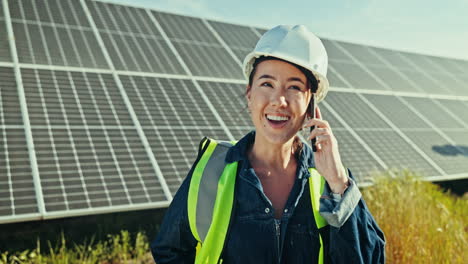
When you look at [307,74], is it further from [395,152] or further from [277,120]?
[395,152]

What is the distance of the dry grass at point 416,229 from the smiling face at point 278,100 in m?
2.92

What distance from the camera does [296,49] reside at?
7.90ft

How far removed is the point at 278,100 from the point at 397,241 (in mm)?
3352

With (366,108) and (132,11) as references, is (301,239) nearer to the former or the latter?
(366,108)

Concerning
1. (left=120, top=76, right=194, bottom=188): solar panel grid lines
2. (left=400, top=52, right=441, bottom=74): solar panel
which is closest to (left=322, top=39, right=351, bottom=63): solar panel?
(left=400, top=52, right=441, bottom=74): solar panel

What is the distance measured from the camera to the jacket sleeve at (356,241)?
6.97ft

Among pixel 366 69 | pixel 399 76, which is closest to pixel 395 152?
pixel 366 69

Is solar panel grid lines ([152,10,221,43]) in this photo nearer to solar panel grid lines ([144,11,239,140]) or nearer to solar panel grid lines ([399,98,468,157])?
solar panel grid lines ([144,11,239,140])

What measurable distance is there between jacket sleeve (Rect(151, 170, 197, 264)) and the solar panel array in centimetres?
325

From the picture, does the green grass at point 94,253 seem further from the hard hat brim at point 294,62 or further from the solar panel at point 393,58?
the solar panel at point 393,58

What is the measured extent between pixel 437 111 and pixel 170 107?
26.1 feet

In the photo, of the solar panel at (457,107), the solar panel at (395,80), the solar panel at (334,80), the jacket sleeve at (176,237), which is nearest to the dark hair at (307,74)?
the jacket sleeve at (176,237)

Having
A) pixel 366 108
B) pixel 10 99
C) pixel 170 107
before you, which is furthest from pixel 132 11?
pixel 366 108

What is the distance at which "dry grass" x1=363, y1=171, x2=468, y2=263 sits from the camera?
449 centimetres
